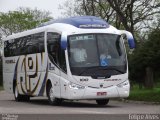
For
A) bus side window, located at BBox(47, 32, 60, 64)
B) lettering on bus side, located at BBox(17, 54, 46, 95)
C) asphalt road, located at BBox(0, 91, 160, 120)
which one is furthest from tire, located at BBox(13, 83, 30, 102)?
asphalt road, located at BBox(0, 91, 160, 120)

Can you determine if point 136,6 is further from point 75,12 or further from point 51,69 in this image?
point 51,69

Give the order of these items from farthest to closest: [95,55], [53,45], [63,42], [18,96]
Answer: [18,96], [53,45], [95,55], [63,42]

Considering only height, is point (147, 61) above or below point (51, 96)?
above

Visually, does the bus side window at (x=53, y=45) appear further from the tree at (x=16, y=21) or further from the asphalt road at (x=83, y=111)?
the tree at (x=16, y=21)

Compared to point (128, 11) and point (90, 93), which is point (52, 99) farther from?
A: point (128, 11)

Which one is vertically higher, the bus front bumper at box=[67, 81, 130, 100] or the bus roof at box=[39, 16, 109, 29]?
the bus roof at box=[39, 16, 109, 29]

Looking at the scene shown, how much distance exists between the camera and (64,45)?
22.0 metres

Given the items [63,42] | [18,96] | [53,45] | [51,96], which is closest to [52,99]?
[51,96]

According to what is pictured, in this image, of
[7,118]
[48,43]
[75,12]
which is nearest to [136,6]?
[75,12]

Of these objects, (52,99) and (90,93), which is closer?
(90,93)

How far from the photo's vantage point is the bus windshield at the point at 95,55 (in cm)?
2228

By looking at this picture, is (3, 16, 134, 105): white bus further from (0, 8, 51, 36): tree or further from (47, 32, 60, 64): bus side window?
(0, 8, 51, 36): tree

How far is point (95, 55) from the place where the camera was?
22.4m

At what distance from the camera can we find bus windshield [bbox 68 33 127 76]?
22.3m
